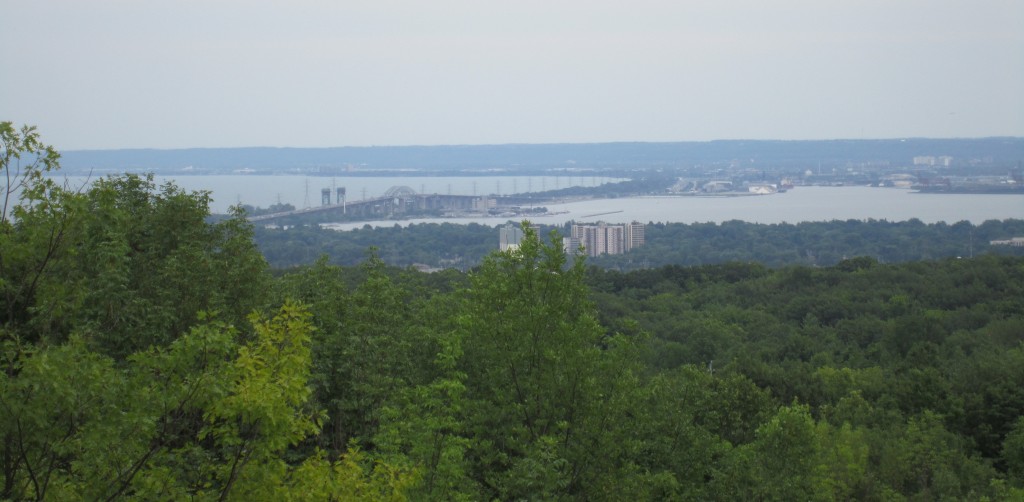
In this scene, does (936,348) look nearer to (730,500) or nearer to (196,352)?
(730,500)

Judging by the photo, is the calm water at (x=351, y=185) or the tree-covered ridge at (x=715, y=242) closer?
the tree-covered ridge at (x=715, y=242)

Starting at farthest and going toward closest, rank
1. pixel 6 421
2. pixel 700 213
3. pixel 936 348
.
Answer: pixel 700 213, pixel 936 348, pixel 6 421


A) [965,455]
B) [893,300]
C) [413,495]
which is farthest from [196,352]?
[893,300]

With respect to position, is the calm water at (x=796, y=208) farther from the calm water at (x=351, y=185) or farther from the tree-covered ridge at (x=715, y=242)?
the calm water at (x=351, y=185)

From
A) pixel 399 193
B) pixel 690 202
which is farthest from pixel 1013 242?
pixel 399 193

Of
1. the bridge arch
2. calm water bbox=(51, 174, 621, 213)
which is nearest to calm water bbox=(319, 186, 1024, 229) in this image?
the bridge arch

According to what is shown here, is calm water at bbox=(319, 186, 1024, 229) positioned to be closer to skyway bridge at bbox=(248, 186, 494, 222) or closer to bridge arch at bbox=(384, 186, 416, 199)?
skyway bridge at bbox=(248, 186, 494, 222)

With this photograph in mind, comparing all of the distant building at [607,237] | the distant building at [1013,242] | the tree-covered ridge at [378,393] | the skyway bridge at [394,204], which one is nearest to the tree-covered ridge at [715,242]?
the distant building at [1013,242]

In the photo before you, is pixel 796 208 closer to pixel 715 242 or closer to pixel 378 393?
pixel 715 242
